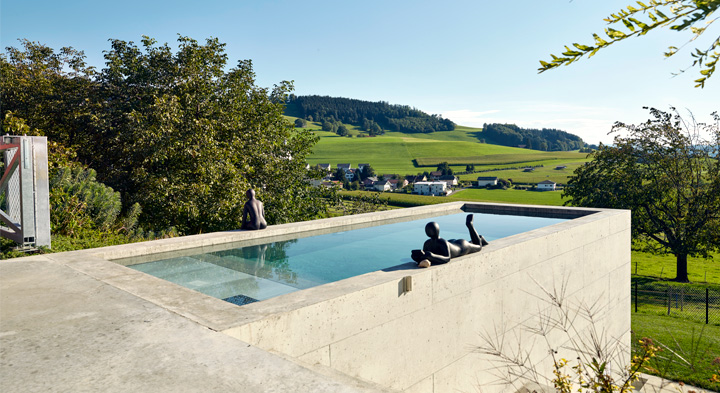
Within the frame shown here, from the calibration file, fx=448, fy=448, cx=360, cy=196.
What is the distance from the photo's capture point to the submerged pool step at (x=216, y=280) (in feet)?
17.9

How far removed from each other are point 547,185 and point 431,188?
55.5 feet

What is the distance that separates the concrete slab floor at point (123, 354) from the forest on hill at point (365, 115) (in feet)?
354

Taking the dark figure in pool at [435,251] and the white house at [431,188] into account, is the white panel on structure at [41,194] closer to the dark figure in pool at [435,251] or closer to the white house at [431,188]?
the dark figure in pool at [435,251]

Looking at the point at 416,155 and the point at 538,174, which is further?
the point at 416,155

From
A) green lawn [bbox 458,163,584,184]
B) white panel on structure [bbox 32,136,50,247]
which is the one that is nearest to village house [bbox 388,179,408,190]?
green lawn [bbox 458,163,584,184]

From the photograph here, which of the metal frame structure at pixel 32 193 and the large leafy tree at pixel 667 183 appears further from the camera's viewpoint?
the large leafy tree at pixel 667 183

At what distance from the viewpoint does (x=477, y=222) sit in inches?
501

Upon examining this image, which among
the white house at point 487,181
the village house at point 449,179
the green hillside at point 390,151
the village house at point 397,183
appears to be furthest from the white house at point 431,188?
the green hillside at point 390,151

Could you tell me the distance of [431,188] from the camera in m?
68.5

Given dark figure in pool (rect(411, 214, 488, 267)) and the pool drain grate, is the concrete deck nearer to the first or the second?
dark figure in pool (rect(411, 214, 488, 267))

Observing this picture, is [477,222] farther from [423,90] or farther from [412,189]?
[412,189]

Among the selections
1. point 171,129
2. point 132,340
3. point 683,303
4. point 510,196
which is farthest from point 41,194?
point 510,196

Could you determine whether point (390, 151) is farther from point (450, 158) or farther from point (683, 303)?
point (683, 303)

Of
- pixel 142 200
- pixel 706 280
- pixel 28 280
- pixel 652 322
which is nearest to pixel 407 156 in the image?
pixel 706 280
